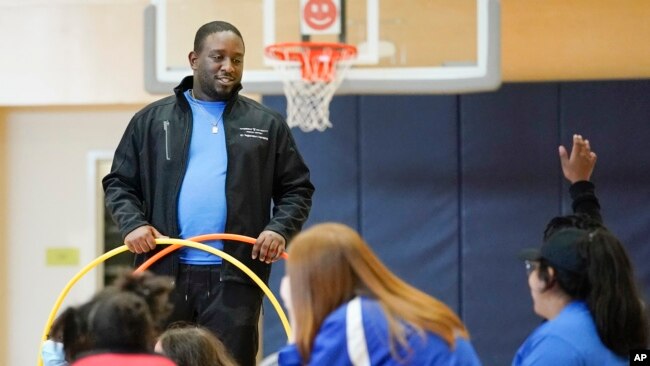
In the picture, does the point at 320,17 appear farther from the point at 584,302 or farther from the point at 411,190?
the point at 584,302

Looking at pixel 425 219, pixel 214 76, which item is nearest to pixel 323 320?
pixel 214 76

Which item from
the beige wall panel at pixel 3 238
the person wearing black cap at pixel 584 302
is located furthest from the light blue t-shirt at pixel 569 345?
the beige wall panel at pixel 3 238

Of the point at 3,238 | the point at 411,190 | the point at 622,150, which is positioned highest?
the point at 622,150

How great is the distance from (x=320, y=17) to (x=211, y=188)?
2859 mm

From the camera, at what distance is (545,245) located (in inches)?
117

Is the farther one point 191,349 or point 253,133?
point 253,133

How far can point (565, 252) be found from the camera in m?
2.91

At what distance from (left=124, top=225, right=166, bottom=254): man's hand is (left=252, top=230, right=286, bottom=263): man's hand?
38cm

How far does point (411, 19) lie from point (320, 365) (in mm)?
4444

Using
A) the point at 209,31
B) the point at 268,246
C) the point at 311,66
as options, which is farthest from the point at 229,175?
the point at 311,66

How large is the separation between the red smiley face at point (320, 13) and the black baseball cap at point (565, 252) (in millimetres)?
3608

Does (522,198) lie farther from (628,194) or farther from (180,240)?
(180,240)

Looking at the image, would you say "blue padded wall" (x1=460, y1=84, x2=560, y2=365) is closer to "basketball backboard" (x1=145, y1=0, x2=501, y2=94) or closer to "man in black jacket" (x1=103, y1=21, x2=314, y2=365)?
"basketball backboard" (x1=145, y1=0, x2=501, y2=94)

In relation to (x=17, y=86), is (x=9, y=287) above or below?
below
